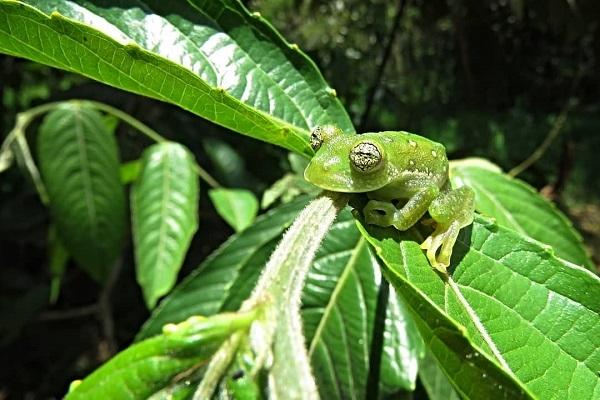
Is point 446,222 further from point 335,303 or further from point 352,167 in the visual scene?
point 335,303

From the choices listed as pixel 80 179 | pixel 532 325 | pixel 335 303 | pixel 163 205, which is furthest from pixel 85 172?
pixel 532 325

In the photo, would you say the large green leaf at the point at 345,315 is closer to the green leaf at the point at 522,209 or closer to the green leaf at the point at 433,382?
the green leaf at the point at 433,382

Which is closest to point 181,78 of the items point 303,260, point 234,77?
point 234,77

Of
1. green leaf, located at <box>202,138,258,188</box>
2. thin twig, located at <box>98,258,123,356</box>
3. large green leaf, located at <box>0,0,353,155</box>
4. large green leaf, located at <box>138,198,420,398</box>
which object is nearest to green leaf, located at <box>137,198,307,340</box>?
large green leaf, located at <box>138,198,420,398</box>

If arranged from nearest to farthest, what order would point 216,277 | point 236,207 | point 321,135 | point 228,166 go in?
Answer: point 321,135 → point 216,277 → point 236,207 → point 228,166

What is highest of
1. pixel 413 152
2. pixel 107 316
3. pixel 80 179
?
pixel 413 152

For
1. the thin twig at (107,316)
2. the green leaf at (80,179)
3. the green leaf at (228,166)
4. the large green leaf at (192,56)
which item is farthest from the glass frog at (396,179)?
the thin twig at (107,316)

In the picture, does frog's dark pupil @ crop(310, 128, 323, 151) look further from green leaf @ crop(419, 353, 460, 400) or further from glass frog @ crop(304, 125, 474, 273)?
green leaf @ crop(419, 353, 460, 400)
